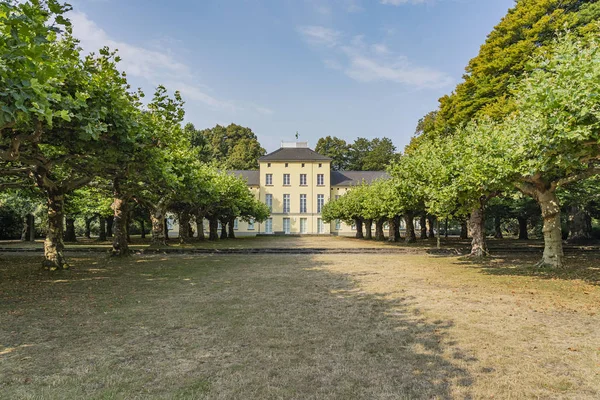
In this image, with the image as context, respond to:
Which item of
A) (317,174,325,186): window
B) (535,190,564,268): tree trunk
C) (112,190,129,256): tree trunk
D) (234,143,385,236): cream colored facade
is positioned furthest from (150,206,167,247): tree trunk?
(317,174,325,186): window

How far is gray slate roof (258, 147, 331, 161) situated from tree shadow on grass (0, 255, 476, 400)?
2059 inches

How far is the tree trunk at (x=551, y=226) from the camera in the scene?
1236cm

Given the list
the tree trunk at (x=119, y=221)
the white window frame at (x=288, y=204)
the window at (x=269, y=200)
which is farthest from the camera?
the white window frame at (x=288, y=204)

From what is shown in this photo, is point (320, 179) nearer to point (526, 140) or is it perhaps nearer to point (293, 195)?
point (293, 195)

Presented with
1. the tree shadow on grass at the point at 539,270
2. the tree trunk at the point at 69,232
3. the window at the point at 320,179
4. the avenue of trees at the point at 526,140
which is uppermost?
the window at the point at 320,179

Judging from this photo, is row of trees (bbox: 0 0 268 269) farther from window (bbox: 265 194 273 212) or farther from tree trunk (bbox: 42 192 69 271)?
window (bbox: 265 194 273 212)

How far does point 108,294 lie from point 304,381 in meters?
6.49

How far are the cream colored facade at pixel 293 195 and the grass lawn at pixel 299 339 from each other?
167 feet

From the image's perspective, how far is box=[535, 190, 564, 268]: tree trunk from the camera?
1236cm

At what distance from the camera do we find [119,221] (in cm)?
1656

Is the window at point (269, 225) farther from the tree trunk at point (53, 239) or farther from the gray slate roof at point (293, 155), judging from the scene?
the tree trunk at point (53, 239)

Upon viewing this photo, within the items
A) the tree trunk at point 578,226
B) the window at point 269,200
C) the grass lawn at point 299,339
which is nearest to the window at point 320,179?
the window at point 269,200

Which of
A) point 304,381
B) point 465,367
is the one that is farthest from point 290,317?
point 465,367

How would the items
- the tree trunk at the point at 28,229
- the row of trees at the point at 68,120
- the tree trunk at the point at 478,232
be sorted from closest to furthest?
the row of trees at the point at 68,120 → the tree trunk at the point at 478,232 → the tree trunk at the point at 28,229
